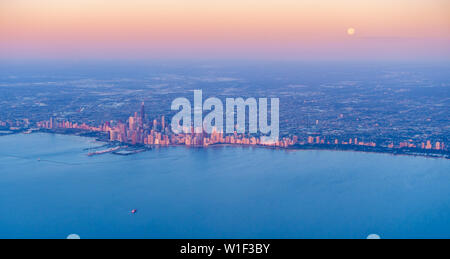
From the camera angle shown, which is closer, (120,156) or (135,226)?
(135,226)

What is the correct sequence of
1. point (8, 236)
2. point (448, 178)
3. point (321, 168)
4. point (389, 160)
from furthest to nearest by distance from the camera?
point (389, 160), point (321, 168), point (448, 178), point (8, 236)

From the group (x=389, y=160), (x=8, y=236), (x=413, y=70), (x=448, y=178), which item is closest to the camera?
(x=8, y=236)

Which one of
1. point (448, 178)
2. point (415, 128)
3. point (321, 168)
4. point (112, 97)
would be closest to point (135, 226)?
point (321, 168)

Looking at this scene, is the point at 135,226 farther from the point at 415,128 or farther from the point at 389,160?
the point at 415,128

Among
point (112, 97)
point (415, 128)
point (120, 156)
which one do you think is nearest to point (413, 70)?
point (415, 128)

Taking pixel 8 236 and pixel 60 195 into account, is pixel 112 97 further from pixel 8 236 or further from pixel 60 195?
pixel 8 236
